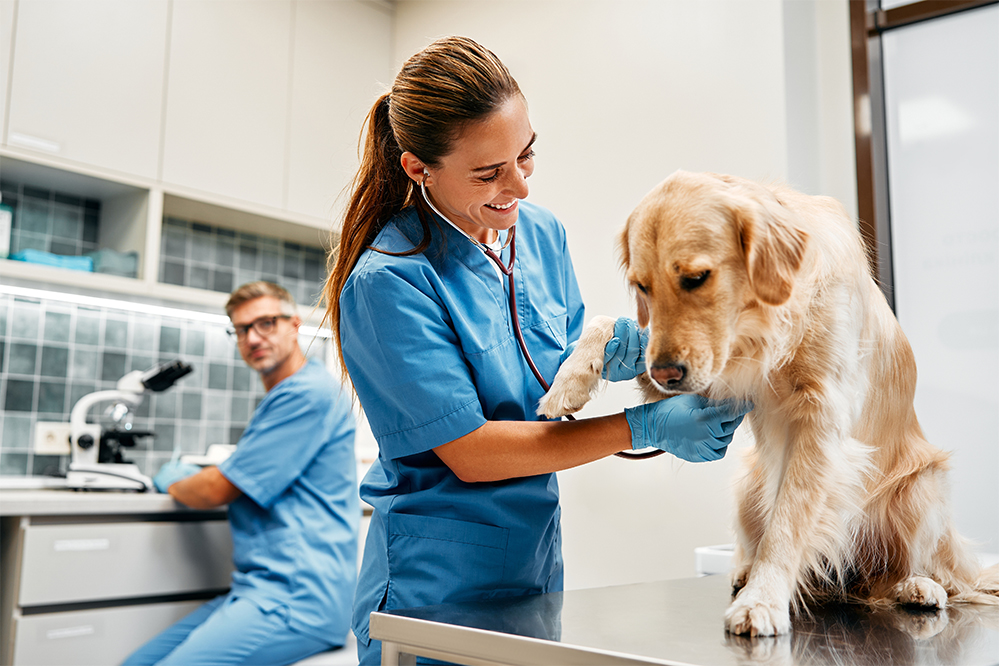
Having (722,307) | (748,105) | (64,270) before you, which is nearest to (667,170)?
(748,105)

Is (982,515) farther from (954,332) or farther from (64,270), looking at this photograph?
(64,270)

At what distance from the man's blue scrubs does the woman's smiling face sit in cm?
107

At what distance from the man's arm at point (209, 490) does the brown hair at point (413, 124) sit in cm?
123

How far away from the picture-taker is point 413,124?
122cm

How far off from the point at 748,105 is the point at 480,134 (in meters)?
1.78

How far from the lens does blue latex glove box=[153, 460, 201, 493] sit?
2.58 metres

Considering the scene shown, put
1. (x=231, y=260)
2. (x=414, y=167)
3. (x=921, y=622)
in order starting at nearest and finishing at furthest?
(x=921, y=622), (x=414, y=167), (x=231, y=260)

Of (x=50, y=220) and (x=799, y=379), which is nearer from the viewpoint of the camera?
(x=799, y=379)

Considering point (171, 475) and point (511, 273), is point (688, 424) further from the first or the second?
point (171, 475)

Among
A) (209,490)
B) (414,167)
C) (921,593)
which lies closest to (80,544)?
(209,490)

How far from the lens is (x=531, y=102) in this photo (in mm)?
3344

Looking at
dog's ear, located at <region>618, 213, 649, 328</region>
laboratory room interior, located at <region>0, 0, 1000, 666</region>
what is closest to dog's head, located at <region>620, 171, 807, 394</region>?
dog's ear, located at <region>618, 213, 649, 328</region>

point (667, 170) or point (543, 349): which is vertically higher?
point (667, 170)

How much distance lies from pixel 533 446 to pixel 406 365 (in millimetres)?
216
